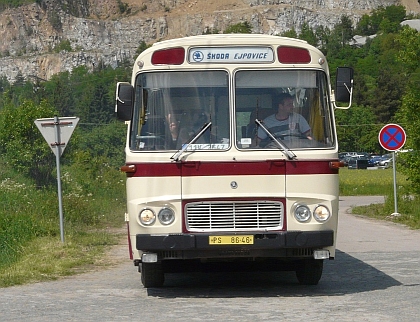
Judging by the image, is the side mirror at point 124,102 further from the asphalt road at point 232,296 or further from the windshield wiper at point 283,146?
the asphalt road at point 232,296

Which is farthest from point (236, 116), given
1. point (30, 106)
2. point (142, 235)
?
point (30, 106)

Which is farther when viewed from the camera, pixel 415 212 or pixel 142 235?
pixel 415 212

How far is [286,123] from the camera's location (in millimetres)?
10836

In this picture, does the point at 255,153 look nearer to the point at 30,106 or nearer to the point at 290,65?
the point at 290,65

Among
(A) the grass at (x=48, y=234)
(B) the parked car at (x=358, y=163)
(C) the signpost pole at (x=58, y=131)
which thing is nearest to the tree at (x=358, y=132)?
(B) the parked car at (x=358, y=163)

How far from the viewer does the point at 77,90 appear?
542 ft

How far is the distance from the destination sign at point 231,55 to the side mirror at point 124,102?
2.56 feet

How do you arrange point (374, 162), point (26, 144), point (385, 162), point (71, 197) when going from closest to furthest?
point (71, 197) → point (26, 144) → point (385, 162) → point (374, 162)

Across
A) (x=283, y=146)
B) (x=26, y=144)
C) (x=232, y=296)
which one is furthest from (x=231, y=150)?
(x=26, y=144)

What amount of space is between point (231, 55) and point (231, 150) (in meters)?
1.11

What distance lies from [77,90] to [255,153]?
514ft

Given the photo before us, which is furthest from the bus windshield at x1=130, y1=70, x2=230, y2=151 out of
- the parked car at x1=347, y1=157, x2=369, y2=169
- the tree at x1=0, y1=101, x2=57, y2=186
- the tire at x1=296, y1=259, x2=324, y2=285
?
the parked car at x1=347, y1=157, x2=369, y2=169

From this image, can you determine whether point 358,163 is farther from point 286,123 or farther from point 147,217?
point 147,217

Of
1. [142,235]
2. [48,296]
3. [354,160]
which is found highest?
[142,235]
